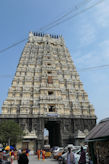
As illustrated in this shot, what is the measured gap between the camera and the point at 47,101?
34.4 metres

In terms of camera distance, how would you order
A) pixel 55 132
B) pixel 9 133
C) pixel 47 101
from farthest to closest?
1. pixel 55 132
2. pixel 47 101
3. pixel 9 133

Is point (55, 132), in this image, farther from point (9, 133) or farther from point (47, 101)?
point (9, 133)

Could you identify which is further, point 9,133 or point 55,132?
point 55,132

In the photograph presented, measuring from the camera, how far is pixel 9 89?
3550 cm

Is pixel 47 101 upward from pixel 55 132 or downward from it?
upward

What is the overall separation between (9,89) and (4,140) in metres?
12.1

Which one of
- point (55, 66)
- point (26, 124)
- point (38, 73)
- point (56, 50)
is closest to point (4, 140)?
point (26, 124)

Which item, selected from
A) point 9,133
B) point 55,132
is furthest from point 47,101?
point 9,133

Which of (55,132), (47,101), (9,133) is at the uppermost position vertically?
(47,101)

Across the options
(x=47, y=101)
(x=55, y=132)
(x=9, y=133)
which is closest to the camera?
(x=9, y=133)

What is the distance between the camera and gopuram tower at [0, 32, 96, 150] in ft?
104

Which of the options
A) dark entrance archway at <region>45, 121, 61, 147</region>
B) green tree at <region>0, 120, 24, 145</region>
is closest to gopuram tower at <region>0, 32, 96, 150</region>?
dark entrance archway at <region>45, 121, 61, 147</region>

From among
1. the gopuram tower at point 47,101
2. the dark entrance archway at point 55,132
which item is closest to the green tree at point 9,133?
the gopuram tower at point 47,101

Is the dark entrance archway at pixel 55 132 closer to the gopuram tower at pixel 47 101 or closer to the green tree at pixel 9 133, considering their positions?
the gopuram tower at pixel 47 101
